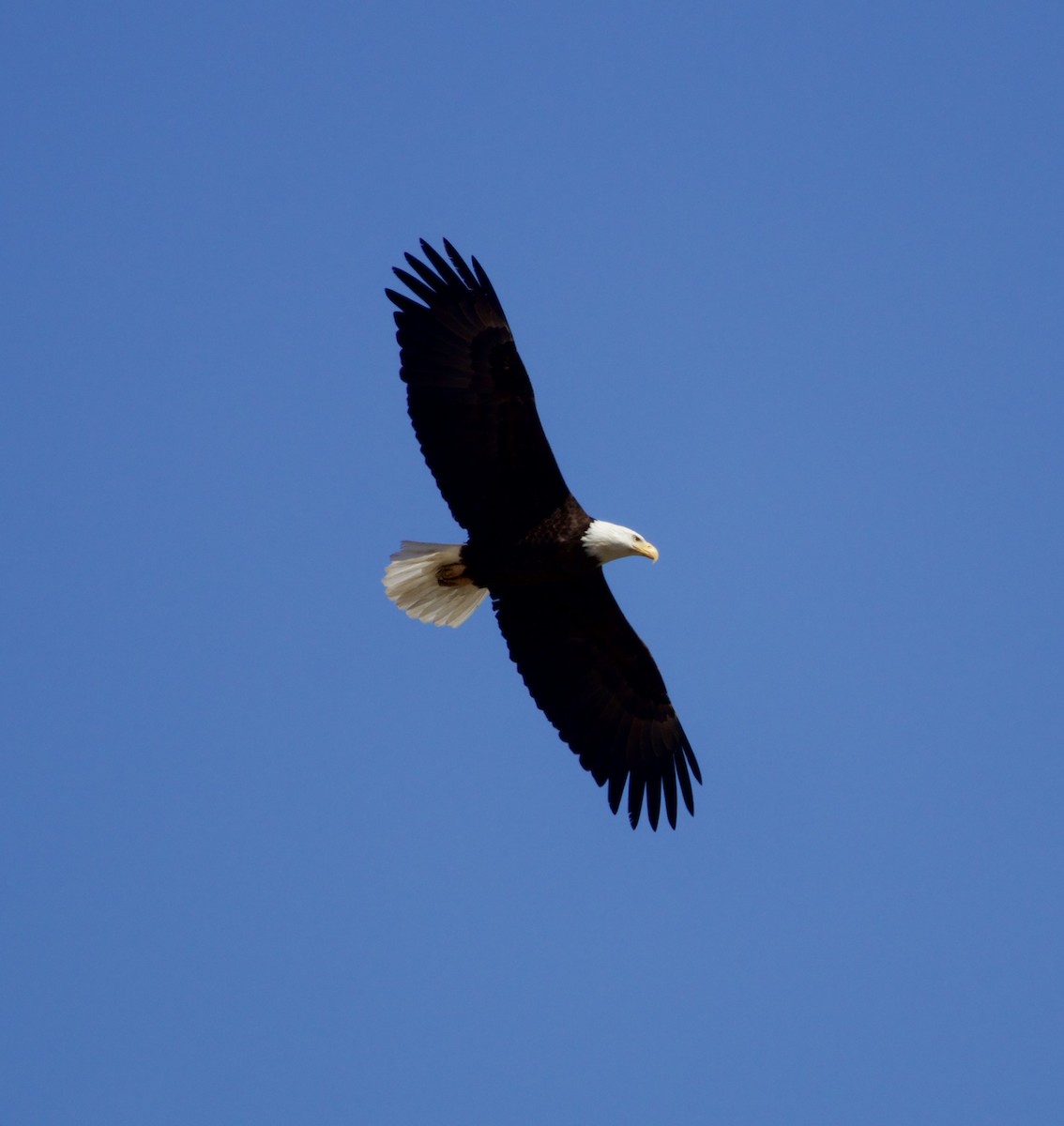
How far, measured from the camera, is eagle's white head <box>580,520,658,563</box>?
9609 millimetres

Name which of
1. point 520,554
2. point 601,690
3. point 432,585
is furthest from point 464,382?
point 601,690

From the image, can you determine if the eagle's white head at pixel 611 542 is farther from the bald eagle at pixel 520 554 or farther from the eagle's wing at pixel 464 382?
the eagle's wing at pixel 464 382

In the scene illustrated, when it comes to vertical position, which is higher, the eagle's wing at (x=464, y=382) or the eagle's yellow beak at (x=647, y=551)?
the eagle's wing at (x=464, y=382)

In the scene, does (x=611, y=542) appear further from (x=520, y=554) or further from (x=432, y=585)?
(x=432, y=585)

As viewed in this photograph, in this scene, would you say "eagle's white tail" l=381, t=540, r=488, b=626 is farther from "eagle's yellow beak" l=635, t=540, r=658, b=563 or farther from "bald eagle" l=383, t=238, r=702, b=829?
"eagle's yellow beak" l=635, t=540, r=658, b=563

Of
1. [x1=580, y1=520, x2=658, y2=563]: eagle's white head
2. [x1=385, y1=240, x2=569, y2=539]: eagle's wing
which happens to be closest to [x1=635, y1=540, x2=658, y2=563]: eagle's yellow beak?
[x1=580, y1=520, x2=658, y2=563]: eagle's white head

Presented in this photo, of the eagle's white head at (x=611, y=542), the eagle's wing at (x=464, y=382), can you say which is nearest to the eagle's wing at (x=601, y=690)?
the eagle's white head at (x=611, y=542)

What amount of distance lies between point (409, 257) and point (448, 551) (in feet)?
5.47

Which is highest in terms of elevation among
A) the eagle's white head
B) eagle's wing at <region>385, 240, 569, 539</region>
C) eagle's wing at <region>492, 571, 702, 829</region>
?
eagle's wing at <region>385, 240, 569, 539</region>

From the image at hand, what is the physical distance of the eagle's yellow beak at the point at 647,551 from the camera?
9680 mm

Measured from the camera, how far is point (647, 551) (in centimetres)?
970

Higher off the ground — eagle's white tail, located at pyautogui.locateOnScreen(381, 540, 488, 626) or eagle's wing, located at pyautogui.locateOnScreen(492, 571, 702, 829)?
eagle's white tail, located at pyautogui.locateOnScreen(381, 540, 488, 626)

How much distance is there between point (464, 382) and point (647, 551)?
1390 millimetres

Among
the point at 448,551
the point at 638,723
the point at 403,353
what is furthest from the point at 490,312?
the point at 638,723
